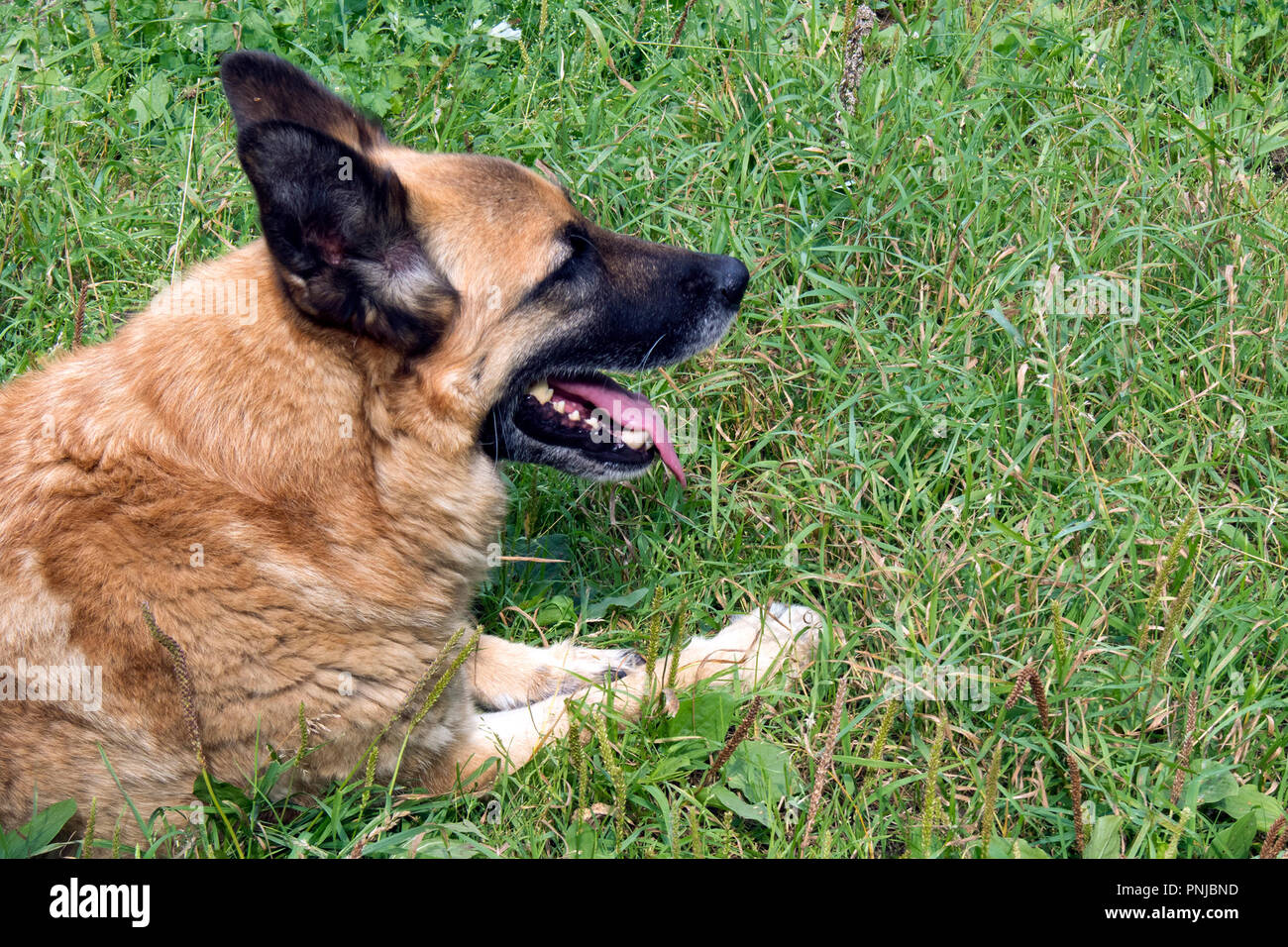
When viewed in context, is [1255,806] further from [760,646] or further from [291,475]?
[291,475]

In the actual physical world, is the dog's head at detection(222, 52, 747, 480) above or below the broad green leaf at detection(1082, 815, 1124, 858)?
above

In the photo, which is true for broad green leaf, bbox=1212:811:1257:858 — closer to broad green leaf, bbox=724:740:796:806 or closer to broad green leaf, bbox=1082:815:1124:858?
broad green leaf, bbox=1082:815:1124:858

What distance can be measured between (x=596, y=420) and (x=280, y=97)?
1330 millimetres

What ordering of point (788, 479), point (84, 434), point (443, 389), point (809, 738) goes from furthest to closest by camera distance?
point (788, 479) → point (809, 738) → point (443, 389) → point (84, 434)

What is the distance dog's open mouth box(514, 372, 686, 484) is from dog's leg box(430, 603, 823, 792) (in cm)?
65

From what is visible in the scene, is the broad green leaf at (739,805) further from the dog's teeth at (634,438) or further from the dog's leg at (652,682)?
the dog's teeth at (634,438)

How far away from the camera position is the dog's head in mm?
2641

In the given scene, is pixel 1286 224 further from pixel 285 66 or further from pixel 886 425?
pixel 285 66

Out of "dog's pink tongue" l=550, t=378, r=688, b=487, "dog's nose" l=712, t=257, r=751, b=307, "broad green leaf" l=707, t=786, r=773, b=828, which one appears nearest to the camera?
"broad green leaf" l=707, t=786, r=773, b=828

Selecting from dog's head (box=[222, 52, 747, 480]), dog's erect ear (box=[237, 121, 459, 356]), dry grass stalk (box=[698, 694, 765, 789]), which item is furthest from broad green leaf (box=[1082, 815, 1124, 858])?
dog's erect ear (box=[237, 121, 459, 356])

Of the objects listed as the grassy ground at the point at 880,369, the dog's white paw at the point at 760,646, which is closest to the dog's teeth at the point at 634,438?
the grassy ground at the point at 880,369

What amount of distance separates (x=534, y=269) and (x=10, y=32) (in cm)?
383

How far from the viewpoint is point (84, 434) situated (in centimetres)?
272

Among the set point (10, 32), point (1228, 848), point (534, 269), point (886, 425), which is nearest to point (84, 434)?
point (534, 269)
